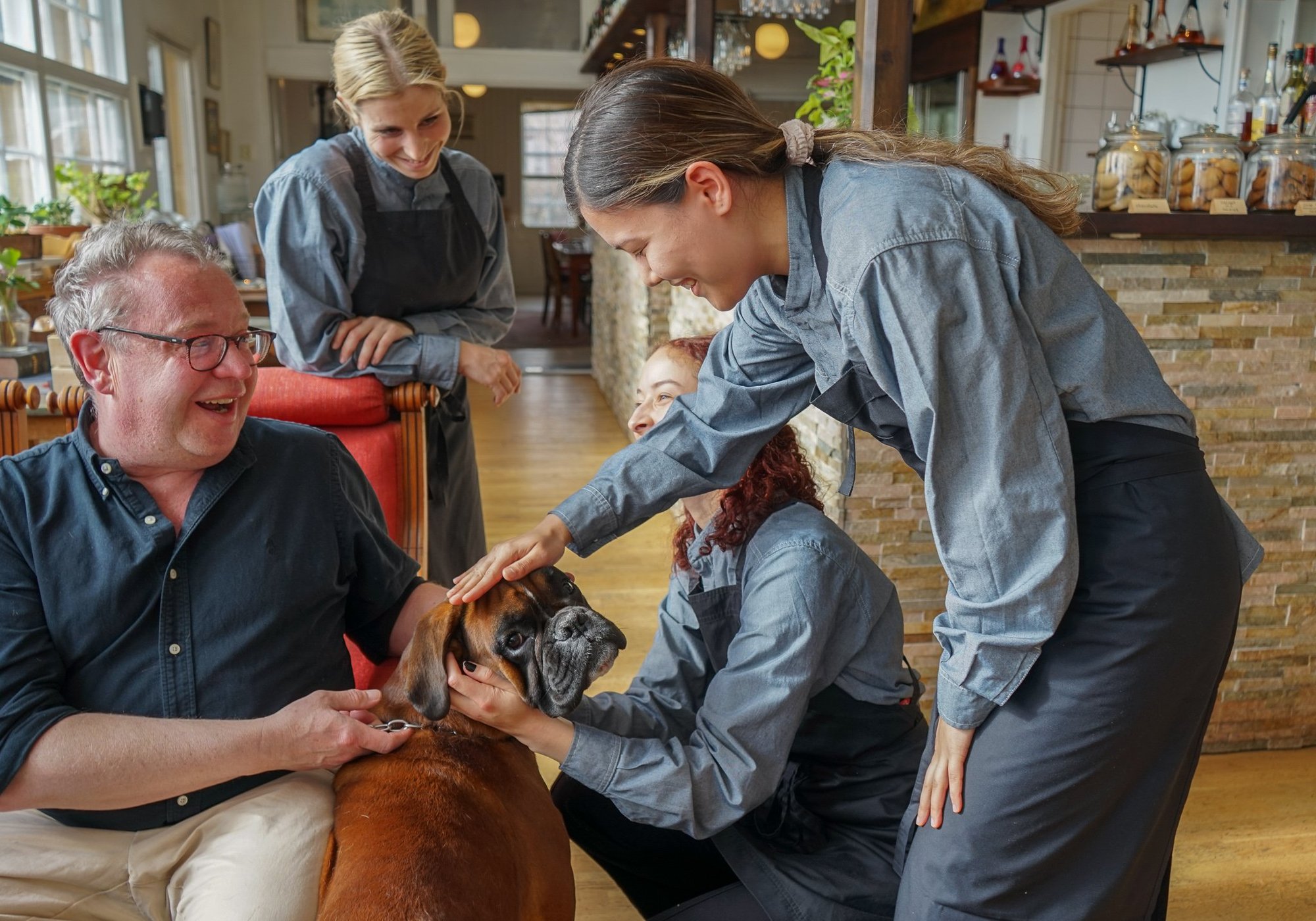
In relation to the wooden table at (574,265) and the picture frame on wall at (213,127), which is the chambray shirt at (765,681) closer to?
the wooden table at (574,265)

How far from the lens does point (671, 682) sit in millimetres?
1909

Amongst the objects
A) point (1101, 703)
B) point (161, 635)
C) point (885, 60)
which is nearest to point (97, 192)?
point (885, 60)

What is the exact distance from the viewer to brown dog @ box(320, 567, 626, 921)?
1.33 metres

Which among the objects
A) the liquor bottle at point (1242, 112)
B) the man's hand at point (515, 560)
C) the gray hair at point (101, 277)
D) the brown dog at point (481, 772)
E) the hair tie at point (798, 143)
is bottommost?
the brown dog at point (481, 772)

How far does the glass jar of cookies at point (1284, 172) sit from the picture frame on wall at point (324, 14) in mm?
11100

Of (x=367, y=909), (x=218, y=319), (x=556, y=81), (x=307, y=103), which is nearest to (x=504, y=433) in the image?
(x=218, y=319)

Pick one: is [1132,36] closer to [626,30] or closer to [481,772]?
[626,30]

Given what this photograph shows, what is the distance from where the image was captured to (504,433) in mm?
6914

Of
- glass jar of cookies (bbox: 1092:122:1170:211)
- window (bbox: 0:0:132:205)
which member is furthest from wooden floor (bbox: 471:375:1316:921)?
window (bbox: 0:0:132:205)

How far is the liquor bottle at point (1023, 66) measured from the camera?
23.6ft

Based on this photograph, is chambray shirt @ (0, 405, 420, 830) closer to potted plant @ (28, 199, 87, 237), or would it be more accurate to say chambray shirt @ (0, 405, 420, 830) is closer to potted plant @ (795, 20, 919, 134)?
potted plant @ (795, 20, 919, 134)

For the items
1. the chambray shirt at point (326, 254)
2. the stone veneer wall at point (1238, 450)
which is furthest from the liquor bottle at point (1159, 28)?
the chambray shirt at point (326, 254)

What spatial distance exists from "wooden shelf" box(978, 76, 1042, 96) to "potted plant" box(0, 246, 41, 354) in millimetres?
5998

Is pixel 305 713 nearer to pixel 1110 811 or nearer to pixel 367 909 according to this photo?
pixel 367 909
